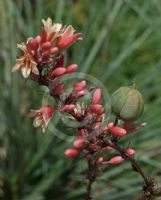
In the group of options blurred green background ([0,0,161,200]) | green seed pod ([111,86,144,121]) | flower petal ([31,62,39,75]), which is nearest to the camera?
flower petal ([31,62,39,75])

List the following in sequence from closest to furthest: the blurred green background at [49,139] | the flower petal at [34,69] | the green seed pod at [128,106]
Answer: the flower petal at [34,69]
the green seed pod at [128,106]
the blurred green background at [49,139]

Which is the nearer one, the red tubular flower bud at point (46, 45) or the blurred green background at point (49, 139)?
the red tubular flower bud at point (46, 45)

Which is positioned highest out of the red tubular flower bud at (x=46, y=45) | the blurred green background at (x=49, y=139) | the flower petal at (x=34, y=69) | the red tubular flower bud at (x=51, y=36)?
the red tubular flower bud at (x=51, y=36)

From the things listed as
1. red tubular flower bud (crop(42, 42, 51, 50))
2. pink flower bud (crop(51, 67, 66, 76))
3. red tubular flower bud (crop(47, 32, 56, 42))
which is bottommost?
pink flower bud (crop(51, 67, 66, 76))

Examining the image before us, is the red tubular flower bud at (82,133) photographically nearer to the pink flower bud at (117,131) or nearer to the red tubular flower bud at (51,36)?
the pink flower bud at (117,131)

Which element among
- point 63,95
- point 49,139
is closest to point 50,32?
point 63,95

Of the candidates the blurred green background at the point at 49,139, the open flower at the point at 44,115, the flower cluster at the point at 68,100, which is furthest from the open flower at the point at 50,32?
the blurred green background at the point at 49,139

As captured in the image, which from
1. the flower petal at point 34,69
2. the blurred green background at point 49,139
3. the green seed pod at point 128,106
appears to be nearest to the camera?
the flower petal at point 34,69

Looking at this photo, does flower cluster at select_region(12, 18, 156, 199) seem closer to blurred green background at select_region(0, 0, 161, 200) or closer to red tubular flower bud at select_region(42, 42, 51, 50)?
red tubular flower bud at select_region(42, 42, 51, 50)

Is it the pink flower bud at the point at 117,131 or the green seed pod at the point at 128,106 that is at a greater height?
the green seed pod at the point at 128,106

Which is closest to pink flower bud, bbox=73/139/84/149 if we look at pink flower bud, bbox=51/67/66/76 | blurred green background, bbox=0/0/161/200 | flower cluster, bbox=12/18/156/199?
flower cluster, bbox=12/18/156/199

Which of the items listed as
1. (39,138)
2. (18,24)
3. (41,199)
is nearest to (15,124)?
(39,138)
